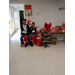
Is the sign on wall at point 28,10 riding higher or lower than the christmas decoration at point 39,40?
higher

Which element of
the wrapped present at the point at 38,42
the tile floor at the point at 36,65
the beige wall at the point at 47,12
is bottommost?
the tile floor at the point at 36,65

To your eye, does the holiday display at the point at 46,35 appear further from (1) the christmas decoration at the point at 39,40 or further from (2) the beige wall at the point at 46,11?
(2) the beige wall at the point at 46,11

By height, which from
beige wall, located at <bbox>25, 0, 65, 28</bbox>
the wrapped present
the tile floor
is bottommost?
the tile floor

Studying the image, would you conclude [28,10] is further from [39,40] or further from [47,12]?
[39,40]

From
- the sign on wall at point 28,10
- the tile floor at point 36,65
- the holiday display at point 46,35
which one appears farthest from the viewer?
the sign on wall at point 28,10

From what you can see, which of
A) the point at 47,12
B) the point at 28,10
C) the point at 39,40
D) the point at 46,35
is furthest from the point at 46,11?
the point at 39,40

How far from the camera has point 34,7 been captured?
14.0 feet

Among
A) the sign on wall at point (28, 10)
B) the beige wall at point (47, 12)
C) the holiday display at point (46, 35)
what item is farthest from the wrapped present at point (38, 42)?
the sign on wall at point (28, 10)

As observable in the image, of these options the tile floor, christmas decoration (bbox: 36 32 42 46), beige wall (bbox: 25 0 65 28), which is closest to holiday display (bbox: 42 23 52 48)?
christmas decoration (bbox: 36 32 42 46)

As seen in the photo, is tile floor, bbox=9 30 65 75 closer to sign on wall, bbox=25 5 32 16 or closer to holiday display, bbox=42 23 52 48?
holiday display, bbox=42 23 52 48
